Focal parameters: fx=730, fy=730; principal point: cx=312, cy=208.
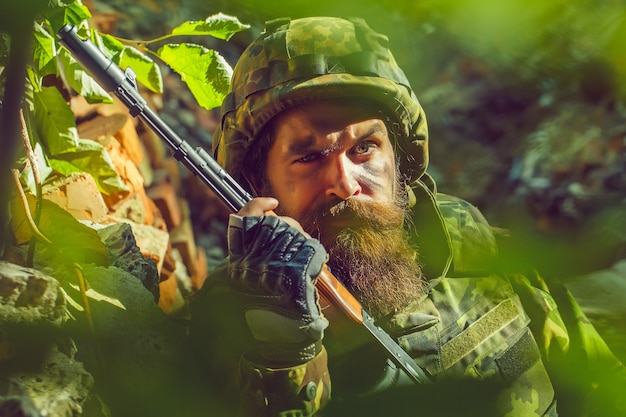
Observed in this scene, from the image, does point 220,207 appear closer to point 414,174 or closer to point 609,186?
point 414,174

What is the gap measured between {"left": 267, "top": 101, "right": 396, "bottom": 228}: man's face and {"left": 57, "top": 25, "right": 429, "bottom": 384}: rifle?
183 millimetres

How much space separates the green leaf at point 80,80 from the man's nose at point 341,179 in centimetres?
75

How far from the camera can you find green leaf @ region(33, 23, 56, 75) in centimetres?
202

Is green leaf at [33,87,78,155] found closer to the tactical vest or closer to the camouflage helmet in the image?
the camouflage helmet

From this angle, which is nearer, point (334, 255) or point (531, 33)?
point (531, 33)

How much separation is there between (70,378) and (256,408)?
444 mm

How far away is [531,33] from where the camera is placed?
90cm

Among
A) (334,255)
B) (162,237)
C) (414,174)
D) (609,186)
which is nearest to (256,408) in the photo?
(334,255)

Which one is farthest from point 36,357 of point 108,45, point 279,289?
point 108,45

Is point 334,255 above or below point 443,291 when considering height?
above

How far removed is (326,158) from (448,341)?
650 millimetres

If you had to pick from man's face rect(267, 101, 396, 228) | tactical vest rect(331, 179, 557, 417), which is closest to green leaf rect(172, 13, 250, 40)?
man's face rect(267, 101, 396, 228)

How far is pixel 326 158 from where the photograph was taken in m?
2.17

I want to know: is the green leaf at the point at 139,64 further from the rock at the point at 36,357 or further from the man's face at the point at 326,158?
the rock at the point at 36,357
